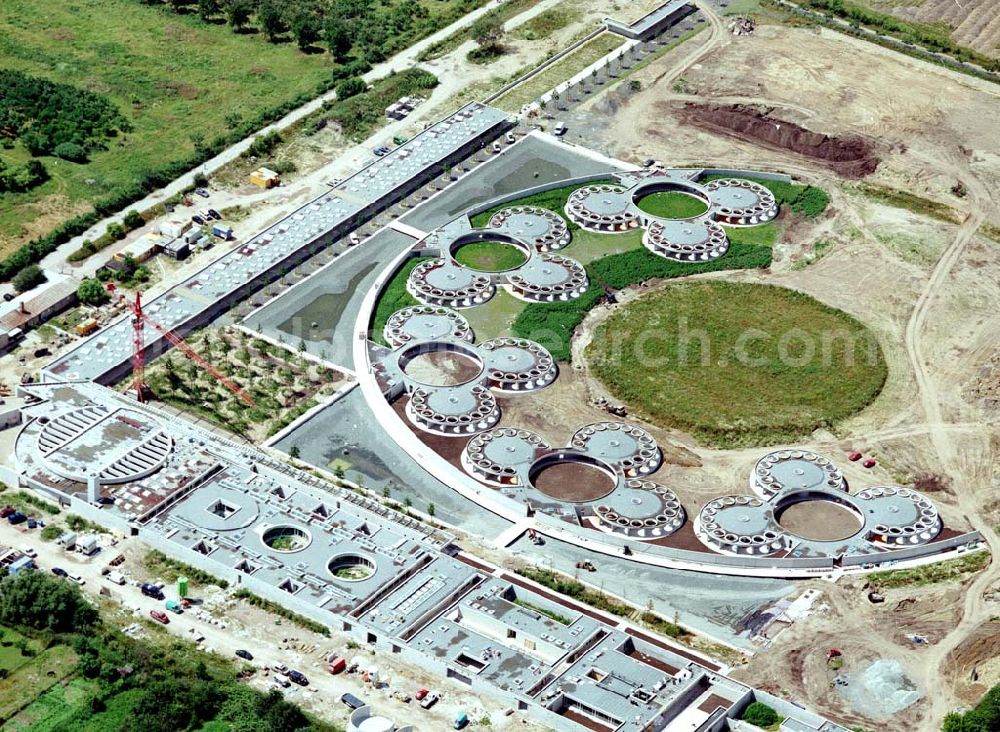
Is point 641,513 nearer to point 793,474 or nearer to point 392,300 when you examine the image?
point 793,474

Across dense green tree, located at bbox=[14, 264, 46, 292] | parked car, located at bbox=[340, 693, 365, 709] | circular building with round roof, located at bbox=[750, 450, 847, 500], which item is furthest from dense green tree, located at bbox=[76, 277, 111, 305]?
circular building with round roof, located at bbox=[750, 450, 847, 500]

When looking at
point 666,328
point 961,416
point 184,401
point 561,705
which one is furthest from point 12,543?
point 961,416

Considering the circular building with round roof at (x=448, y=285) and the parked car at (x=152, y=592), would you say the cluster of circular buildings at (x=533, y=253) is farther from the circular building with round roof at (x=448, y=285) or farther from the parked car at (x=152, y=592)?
the parked car at (x=152, y=592)

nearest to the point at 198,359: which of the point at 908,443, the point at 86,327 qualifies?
the point at 86,327

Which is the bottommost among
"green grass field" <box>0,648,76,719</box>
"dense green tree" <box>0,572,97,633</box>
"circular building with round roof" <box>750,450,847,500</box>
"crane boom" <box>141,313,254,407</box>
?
"green grass field" <box>0,648,76,719</box>

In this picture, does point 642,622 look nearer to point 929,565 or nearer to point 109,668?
point 929,565

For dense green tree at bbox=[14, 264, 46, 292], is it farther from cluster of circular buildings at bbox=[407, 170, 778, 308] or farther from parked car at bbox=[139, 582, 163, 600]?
parked car at bbox=[139, 582, 163, 600]

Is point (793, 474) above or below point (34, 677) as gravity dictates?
above
